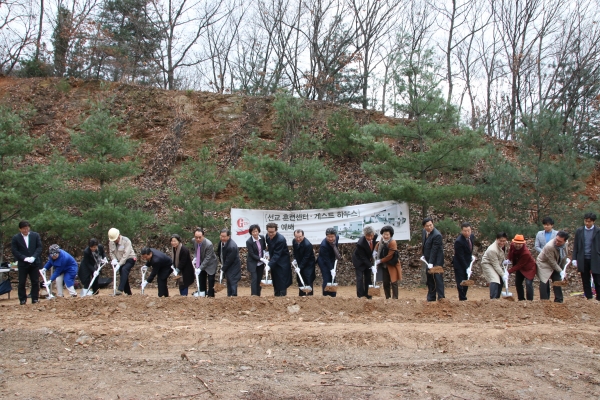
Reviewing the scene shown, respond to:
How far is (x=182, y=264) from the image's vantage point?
9742 millimetres

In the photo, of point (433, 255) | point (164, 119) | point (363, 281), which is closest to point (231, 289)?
point (363, 281)

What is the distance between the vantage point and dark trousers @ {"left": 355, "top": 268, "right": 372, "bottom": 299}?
31.4 ft

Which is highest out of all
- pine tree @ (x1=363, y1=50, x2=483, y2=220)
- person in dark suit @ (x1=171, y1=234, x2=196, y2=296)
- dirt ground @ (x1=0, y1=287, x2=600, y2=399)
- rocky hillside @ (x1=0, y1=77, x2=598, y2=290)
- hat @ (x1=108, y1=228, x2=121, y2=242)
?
rocky hillside @ (x1=0, y1=77, x2=598, y2=290)

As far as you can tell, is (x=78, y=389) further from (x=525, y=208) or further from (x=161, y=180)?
(x=161, y=180)

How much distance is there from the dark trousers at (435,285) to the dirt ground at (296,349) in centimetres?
114

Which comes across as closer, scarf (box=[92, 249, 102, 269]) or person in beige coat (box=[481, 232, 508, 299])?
Answer: person in beige coat (box=[481, 232, 508, 299])

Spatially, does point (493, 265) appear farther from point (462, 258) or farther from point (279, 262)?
point (279, 262)

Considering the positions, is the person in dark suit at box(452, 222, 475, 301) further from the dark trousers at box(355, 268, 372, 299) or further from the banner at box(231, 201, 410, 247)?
the banner at box(231, 201, 410, 247)

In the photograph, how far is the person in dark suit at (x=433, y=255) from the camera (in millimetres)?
9031

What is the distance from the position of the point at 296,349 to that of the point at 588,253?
5984 mm

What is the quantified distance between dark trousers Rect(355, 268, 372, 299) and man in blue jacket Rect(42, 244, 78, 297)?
Answer: 5561mm

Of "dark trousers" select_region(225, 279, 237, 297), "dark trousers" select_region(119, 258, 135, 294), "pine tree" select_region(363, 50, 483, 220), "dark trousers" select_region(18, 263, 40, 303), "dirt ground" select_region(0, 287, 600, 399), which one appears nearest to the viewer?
"dirt ground" select_region(0, 287, 600, 399)

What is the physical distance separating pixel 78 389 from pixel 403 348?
3.72 meters

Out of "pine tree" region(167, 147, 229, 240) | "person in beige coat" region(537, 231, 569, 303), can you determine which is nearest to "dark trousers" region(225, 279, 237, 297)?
"pine tree" region(167, 147, 229, 240)
